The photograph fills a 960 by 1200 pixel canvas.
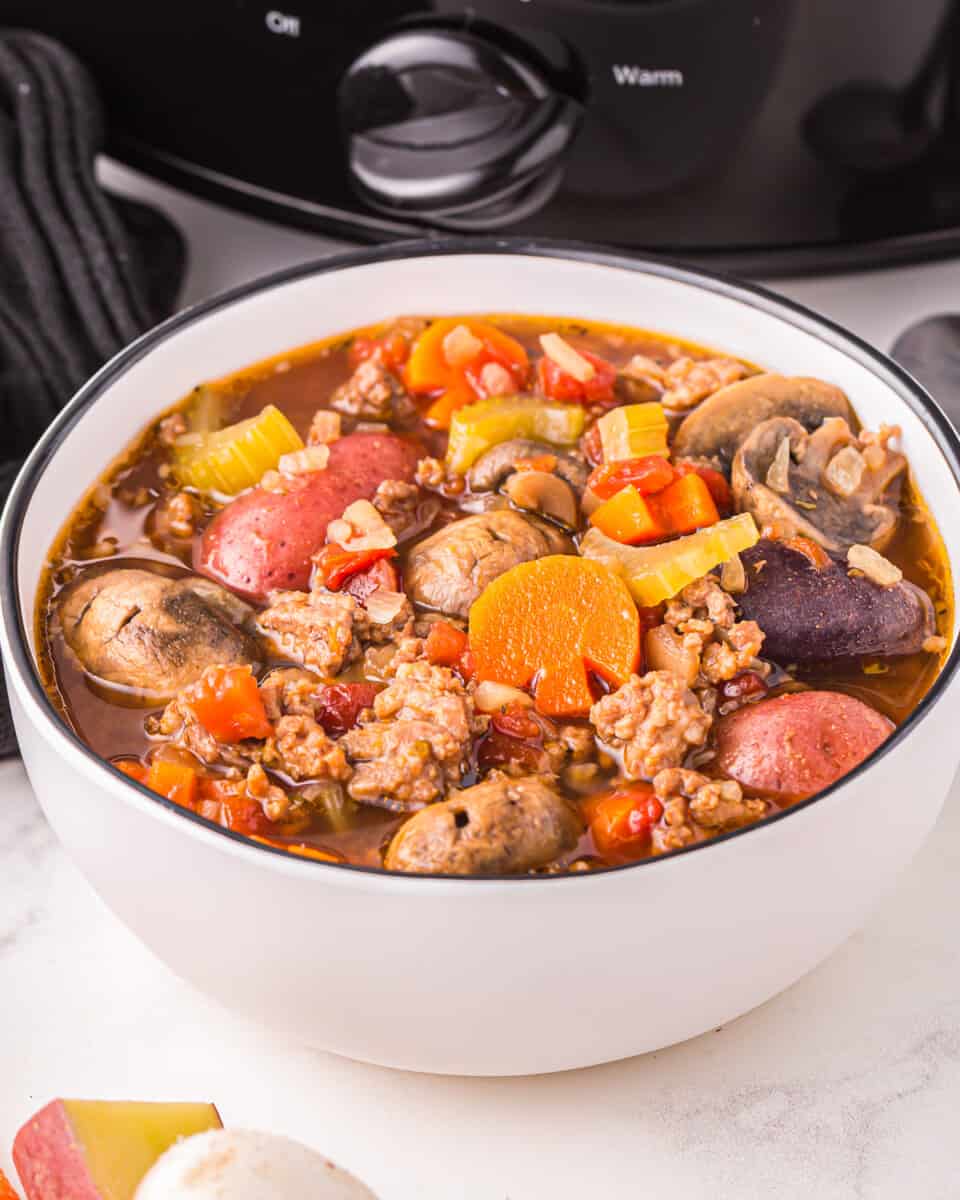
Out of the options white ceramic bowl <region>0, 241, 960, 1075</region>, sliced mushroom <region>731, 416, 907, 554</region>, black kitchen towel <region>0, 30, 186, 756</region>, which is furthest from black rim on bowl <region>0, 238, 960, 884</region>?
black kitchen towel <region>0, 30, 186, 756</region>

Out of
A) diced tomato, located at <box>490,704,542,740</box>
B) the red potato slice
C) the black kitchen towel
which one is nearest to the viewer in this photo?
the red potato slice

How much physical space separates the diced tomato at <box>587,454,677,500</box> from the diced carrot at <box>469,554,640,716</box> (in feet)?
0.67

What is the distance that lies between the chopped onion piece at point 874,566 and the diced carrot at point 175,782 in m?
0.90

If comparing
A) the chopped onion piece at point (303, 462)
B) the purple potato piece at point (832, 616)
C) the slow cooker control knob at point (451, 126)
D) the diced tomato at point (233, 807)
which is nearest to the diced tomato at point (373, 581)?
the chopped onion piece at point (303, 462)

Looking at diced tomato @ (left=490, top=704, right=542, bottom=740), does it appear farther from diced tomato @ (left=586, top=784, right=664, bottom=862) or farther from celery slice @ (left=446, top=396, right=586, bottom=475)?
celery slice @ (left=446, top=396, right=586, bottom=475)

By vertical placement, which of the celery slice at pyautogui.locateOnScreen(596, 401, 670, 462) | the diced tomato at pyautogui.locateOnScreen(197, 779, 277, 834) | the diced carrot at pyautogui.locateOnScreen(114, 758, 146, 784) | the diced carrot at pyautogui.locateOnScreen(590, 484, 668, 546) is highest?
the celery slice at pyautogui.locateOnScreen(596, 401, 670, 462)

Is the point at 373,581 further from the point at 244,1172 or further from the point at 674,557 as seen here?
the point at 244,1172

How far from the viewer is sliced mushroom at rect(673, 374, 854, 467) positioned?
2223 millimetres

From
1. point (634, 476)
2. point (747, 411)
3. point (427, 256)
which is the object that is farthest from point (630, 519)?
point (427, 256)

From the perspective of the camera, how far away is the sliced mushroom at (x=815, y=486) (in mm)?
2090

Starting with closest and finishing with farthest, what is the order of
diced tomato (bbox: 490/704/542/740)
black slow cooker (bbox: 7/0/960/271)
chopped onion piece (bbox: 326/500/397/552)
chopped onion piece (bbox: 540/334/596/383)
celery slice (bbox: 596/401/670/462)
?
diced tomato (bbox: 490/704/542/740) < chopped onion piece (bbox: 326/500/397/552) < celery slice (bbox: 596/401/670/462) < chopped onion piece (bbox: 540/334/596/383) < black slow cooker (bbox: 7/0/960/271)

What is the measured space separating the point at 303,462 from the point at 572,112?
0.84 meters

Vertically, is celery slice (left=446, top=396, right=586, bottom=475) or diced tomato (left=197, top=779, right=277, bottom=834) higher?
celery slice (left=446, top=396, right=586, bottom=475)

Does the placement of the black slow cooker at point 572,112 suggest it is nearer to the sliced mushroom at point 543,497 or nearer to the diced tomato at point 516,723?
the sliced mushroom at point 543,497
